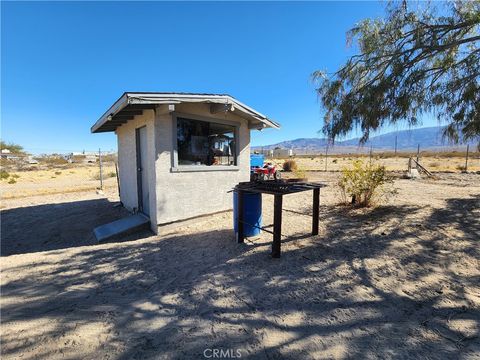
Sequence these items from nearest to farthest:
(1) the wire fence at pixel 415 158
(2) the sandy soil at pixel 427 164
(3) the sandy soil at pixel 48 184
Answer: (1) the wire fence at pixel 415 158 → (3) the sandy soil at pixel 48 184 → (2) the sandy soil at pixel 427 164

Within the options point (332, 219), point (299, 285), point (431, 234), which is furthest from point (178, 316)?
point (431, 234)

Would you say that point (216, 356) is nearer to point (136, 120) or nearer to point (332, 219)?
point (332, 219)

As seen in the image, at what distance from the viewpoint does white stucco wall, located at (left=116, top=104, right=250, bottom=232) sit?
18.7ft

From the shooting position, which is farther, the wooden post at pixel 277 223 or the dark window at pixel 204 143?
the dark window at pixel 204 143

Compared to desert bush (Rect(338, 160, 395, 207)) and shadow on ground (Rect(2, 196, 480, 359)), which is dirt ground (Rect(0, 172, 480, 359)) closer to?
shadow on ground (Rect(2, 196, 480, 359))

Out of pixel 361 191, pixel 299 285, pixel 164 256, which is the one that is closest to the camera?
pixel 299 285

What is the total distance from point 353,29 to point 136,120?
569cm

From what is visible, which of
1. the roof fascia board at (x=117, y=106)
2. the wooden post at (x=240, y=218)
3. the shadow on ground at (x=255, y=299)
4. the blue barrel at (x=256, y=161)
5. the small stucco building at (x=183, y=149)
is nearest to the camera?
the shadow on ground at (x=255, y=299)

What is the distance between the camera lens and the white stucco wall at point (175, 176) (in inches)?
225

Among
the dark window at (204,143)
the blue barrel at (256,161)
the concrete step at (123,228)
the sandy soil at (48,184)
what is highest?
the dark window at (204,143)

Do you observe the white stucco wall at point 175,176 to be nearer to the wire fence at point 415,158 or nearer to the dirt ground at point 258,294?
the dirt ground at point 258,294

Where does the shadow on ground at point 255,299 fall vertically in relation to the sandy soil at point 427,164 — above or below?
below

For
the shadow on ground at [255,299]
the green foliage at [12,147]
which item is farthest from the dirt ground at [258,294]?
the green foliage at [12,147]

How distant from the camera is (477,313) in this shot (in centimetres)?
279
